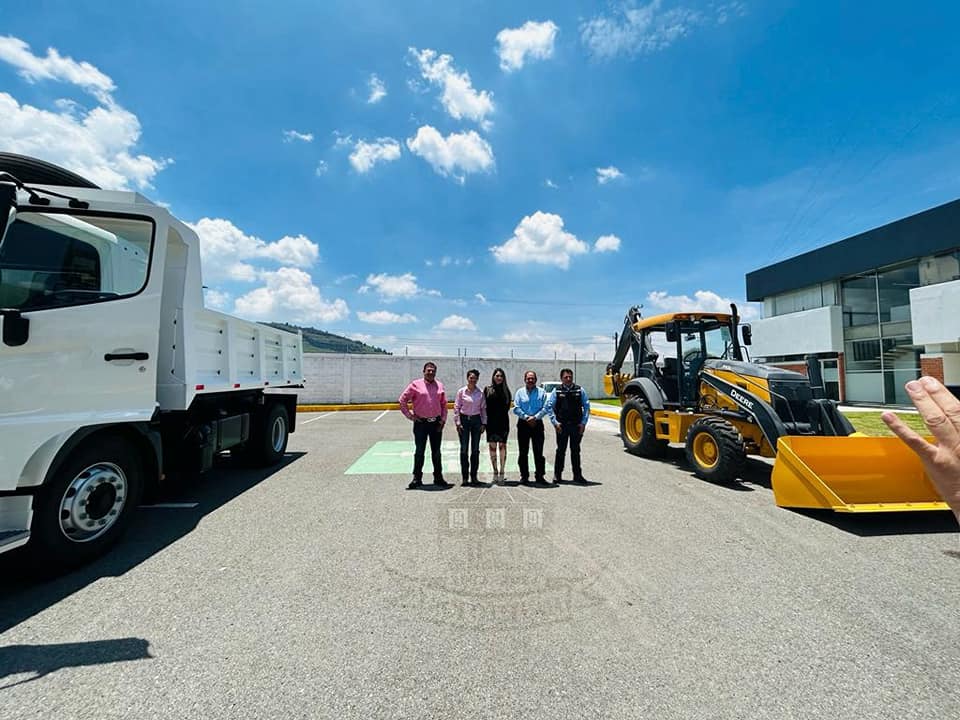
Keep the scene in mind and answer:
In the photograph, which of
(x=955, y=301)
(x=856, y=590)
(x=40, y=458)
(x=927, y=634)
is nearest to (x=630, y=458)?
(x=856, y=590)

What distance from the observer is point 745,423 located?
20.5 ft

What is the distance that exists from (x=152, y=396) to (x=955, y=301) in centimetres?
2134

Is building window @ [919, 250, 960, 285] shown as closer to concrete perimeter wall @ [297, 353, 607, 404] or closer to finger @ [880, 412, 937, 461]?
concrete perimeter wall @ [297, 353, 607, 404]

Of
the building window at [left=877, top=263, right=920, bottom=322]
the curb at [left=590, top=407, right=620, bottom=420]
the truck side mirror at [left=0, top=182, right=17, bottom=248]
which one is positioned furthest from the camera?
the building window at [left=877, top=263, right=920, bottom=322]

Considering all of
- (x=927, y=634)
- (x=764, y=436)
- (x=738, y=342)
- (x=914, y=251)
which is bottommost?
(x=927, y=634)

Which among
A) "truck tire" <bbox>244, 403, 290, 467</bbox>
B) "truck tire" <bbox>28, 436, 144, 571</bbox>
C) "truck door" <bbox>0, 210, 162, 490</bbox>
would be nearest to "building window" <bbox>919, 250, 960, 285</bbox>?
"truck tire" <bbox>244, 403, 290, 467</bbox>

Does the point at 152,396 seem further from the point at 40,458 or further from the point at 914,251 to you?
the point at 914,251

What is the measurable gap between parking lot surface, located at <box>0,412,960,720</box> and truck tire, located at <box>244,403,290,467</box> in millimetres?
2063

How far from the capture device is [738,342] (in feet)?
24.5

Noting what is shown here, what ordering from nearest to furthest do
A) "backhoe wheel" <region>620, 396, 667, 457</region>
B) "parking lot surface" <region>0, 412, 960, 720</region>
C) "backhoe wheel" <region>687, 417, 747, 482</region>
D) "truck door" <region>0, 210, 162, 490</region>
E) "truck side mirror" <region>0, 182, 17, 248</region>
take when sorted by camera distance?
"parking lot surface" <region>0, 412, 960, 720</region> → "truck side mirror" <region>0, 182, 17, 248</region> → "truck door" <region>0, 210, 162, 490</region> → "backhoe wheel" <region>687, 417, 747, 482</region> → "backhoe wheel" <region>620, 396, 667, 457</region>

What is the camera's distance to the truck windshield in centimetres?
312

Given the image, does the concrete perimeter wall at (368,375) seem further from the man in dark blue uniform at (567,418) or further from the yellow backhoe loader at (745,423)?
the man in dark blue uniform at (567,418)

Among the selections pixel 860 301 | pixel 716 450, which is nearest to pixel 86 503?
pixel 716 450

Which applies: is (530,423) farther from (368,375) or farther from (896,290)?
(896,290)
